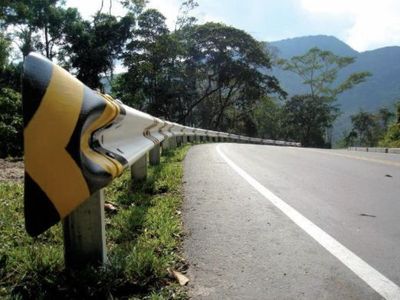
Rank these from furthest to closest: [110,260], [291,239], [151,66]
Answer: [151,66] → [291,239] → [110,260]

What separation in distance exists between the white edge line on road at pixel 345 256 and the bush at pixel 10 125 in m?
11.3

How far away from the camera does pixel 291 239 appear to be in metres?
3.93

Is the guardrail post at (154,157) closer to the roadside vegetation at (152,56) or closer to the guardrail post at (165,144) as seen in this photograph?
the guardrail post at (165,144)

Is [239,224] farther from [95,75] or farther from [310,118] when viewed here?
[310,118]

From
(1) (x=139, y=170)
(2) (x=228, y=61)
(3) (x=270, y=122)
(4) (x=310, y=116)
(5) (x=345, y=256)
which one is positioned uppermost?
(2) (x=228, y=61)

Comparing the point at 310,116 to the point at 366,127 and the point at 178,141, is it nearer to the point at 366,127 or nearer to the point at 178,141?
the point at 366,127

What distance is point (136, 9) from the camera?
4241cm

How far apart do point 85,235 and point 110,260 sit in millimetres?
289

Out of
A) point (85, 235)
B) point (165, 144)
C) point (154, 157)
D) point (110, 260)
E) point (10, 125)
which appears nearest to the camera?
point (85, 235)

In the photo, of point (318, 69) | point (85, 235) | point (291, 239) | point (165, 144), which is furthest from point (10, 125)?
point (318, 69)

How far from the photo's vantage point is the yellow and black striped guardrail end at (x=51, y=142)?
2.09 m

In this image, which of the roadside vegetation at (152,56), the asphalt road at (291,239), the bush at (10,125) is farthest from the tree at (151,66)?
the asphalt road at (291,239)

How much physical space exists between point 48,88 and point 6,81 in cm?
3247

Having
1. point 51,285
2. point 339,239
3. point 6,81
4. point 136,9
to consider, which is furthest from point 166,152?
point 136,9
